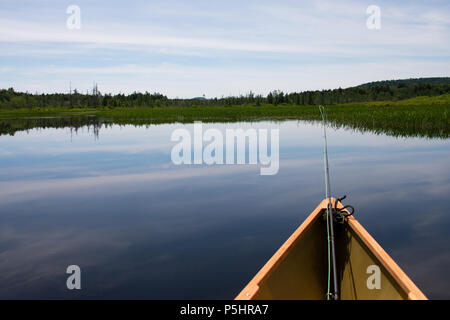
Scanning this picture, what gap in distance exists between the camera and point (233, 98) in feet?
328

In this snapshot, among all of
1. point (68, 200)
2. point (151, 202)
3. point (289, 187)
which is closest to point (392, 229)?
point (289, 187)

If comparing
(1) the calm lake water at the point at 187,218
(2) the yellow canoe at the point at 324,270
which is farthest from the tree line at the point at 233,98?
(2) the yellow canoe at the point at 324,270

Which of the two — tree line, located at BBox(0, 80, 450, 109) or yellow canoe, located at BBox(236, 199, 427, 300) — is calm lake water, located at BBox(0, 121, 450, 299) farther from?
tree line, located at BBox(0, 80, 450, 109)

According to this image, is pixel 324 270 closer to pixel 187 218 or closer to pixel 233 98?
pixel 187 218

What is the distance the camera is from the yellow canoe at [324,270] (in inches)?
129

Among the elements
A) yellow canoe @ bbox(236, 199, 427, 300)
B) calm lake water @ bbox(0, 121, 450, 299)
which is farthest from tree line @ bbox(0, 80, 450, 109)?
yellow canoe @ bbox(236, 199, 427, 300)

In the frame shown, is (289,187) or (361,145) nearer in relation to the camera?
(289,187)

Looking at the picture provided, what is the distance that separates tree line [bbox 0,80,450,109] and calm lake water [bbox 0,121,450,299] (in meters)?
79.0

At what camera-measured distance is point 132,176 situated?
11570 mm

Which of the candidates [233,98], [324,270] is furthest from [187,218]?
[233,98]

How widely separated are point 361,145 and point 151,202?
1198cm

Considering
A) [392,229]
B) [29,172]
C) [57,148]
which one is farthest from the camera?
[57,148]
